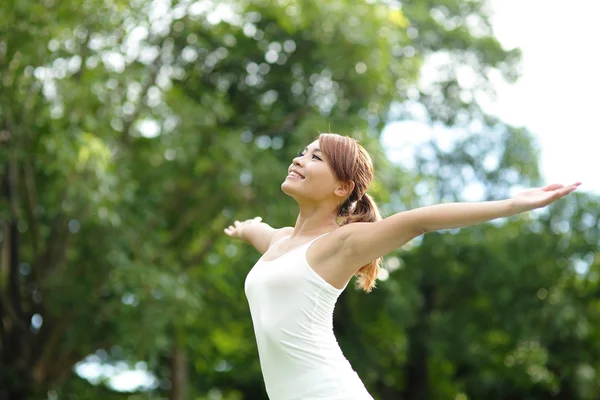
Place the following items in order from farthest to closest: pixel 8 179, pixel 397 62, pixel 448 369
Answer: pixel 448 369 < pixel 397 62 < pixel 8 179

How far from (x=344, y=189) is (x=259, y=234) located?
0.68m

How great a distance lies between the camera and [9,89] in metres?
12.0

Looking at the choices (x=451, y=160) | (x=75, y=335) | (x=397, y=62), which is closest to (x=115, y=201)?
(x=75, y=335)

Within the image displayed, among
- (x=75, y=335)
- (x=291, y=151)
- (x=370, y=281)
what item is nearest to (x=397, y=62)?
(x=291, y=151)

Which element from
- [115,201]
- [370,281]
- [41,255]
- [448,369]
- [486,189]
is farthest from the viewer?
[448,369]

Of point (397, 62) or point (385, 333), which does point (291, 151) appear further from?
point (385, 333)

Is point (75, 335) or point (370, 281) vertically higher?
point (370, 281)

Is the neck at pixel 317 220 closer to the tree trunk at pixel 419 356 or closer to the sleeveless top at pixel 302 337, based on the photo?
the sleeveless top at pixel 302 337

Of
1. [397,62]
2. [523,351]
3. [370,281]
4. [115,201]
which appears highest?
[370,281]

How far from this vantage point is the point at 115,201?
462 inches

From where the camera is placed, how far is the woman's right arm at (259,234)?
3675 mm

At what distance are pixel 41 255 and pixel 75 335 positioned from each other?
1.35m

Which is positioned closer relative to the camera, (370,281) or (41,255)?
(370,281)

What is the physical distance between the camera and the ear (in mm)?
3234
